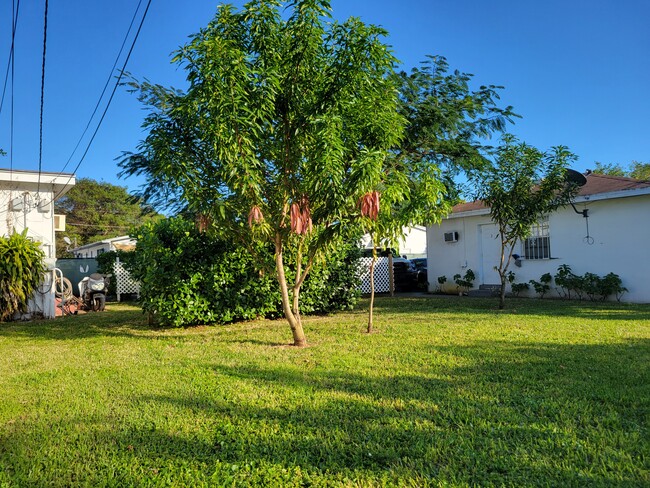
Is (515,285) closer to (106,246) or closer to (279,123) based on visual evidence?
(279,123)

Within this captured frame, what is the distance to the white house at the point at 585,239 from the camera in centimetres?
1127

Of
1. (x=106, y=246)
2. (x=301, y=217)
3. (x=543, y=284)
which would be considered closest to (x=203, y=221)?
(x=301, y=217)

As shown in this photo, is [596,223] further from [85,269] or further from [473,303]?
[85,269]

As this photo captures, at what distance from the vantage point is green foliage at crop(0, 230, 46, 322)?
405 inches

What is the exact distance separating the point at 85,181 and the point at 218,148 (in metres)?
41.6

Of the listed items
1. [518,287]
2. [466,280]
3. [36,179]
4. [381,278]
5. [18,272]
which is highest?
[36,179]

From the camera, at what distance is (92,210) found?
41125mm

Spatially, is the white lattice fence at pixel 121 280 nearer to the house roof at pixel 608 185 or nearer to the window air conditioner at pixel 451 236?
the window air conditioner at pixel 451 236

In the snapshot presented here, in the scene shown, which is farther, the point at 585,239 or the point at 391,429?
the point at 585,239

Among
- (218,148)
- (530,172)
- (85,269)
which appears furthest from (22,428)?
(85,269)

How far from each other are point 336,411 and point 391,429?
1.93 ft

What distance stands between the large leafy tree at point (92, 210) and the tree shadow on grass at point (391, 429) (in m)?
38.6

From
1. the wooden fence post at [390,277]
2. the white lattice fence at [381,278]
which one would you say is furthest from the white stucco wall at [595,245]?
the white lattice fence at [381,278]

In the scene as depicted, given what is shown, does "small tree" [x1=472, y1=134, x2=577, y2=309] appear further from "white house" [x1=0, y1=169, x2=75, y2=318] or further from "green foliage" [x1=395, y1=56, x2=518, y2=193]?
"white house" [x1=0, y1=169, x2=75, y2=318]
